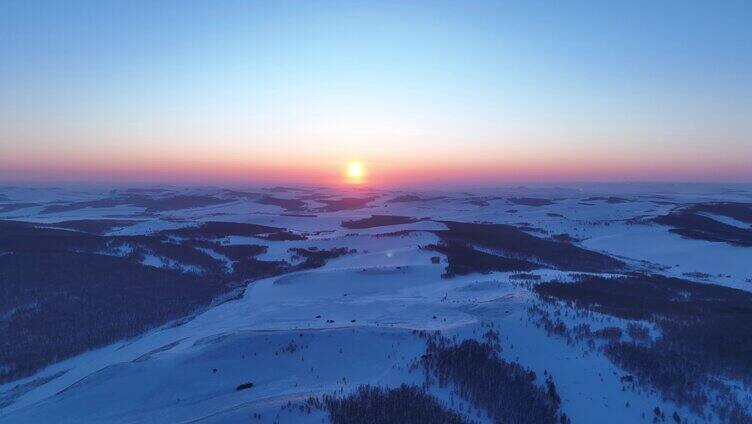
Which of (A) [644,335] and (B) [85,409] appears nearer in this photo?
(B) [85,409]

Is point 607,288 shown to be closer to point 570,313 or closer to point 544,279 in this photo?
point 544,279

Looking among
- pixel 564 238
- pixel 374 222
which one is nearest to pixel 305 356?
pixel 564 238

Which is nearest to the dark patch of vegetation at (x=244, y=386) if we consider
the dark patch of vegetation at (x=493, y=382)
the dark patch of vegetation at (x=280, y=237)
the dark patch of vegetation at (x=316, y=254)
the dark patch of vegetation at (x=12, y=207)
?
the dark patch of vegetation at (x=493, y=382)

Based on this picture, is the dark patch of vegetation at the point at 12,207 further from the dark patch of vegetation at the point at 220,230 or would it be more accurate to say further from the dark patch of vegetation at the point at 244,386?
the dark patch of vegetation at the point at 244,386

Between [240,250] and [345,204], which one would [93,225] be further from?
[345,204]

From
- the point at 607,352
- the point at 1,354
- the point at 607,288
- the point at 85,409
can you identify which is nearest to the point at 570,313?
the point at 607,352

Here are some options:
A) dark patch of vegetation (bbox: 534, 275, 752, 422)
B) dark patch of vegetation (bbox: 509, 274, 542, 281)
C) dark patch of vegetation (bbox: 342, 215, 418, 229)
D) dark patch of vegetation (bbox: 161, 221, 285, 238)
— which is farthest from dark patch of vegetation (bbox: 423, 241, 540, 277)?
dark patch of vegetation (bbox: 161, 221, 285, 238)
